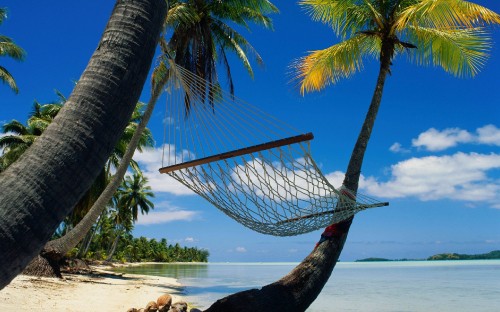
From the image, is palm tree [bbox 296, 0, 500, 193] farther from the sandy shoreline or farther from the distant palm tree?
the distant palm tree

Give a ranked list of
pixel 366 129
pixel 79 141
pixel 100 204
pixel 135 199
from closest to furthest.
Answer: pixel 79 141
pixel 366 129
pixel 100 204
pixel 135 199

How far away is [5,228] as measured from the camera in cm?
109

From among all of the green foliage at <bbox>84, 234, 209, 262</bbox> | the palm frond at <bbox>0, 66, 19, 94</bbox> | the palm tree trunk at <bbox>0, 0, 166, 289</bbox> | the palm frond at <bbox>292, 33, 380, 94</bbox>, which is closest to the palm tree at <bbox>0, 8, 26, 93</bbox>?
the palm frond at <bbox>0, 66, 19, 94</bbox>

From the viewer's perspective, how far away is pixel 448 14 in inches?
190

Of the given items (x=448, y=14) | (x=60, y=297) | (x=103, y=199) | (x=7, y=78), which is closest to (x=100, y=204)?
(x=103, y=199)

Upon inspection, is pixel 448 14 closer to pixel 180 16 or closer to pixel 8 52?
pixel 180 16

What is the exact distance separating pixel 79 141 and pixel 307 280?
2.88 m

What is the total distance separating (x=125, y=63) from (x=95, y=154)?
0.97 feet

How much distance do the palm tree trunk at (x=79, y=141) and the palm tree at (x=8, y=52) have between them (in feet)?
Result: 35.6

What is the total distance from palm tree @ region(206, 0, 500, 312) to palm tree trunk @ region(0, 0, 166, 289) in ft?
8.00

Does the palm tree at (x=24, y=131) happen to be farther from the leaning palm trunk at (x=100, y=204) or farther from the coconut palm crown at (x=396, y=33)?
the coconut palm crown at (x=396, y=33)

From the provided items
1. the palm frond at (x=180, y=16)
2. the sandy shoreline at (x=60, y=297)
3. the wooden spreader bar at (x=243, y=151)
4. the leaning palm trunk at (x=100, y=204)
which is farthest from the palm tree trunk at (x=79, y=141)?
the leaning palm trunk at (x=100, y=204)

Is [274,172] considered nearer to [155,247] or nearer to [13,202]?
[13,202]

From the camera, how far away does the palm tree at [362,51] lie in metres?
3.64
